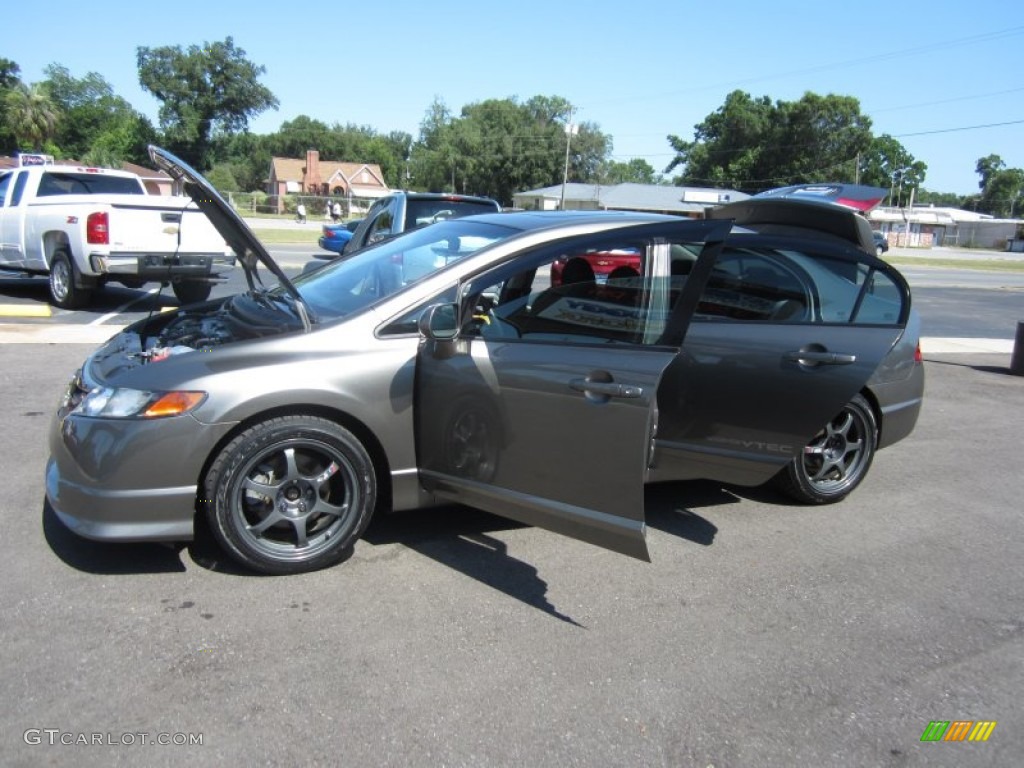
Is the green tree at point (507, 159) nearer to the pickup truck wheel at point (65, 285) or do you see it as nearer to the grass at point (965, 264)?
the grass at point (965, 264)

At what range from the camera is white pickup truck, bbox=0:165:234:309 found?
10.6m

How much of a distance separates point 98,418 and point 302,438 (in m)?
0.85

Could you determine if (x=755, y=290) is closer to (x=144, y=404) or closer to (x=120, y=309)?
(x=144, y=404)

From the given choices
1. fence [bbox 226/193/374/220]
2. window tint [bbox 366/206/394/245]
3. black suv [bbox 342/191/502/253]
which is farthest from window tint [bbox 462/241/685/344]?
fence [bbox 226/193/374/220]

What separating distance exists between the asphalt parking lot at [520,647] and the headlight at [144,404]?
0.78m

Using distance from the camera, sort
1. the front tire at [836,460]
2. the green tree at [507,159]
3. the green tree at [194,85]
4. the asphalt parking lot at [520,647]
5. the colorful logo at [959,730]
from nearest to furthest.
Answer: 1. the asphalt parking lot at [520,647]
2. the colorful logo at [959,730]
3. the front tire at [836,460]
4. the green tree at [194,85]
5. the green tree at [507,159]

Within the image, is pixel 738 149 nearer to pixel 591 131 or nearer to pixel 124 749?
pixel 591 131

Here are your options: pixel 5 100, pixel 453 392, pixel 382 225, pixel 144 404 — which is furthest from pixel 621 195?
pixel 144 404

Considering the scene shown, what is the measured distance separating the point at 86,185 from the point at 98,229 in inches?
95.9

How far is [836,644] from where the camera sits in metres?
3.46

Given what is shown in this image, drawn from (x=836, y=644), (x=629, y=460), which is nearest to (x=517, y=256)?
(x=629, y=460)

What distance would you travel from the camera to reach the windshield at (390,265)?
4152 mm

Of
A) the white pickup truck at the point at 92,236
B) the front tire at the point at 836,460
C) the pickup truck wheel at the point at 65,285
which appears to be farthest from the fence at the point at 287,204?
the front tire at the point at 836,460

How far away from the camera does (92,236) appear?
10703 mm
